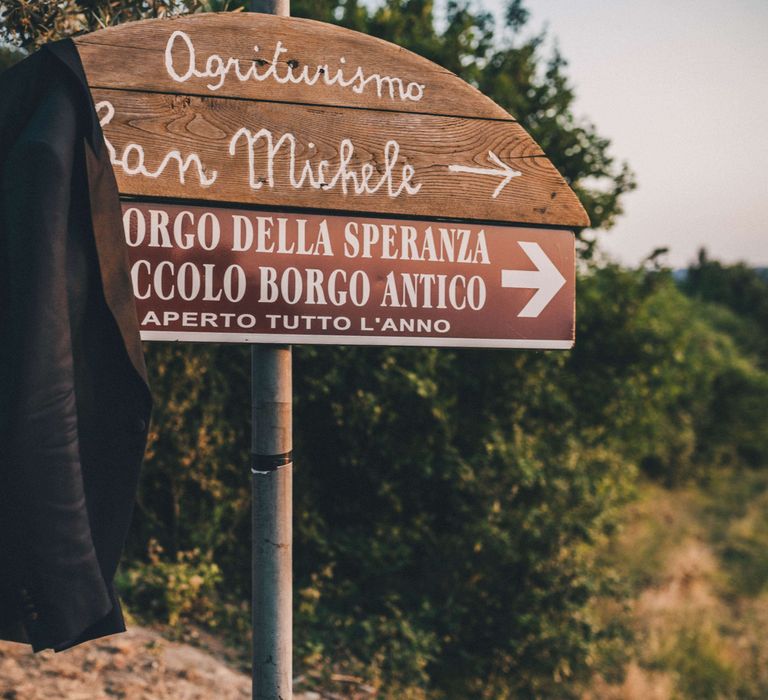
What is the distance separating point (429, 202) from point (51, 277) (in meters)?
0.98

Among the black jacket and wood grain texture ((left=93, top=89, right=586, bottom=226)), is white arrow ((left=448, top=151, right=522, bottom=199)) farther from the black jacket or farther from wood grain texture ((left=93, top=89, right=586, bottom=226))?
the black jacket

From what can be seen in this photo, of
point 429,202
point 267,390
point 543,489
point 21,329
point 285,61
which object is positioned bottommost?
point 543,489

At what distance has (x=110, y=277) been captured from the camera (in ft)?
4.92

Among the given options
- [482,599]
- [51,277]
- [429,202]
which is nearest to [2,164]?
[51,277]

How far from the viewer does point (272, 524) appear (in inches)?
69.1

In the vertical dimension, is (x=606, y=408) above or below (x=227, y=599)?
above

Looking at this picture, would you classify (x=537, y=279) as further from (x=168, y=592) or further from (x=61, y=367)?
(x=168, y=592)

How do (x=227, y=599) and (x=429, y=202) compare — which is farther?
(x=227, y=599)

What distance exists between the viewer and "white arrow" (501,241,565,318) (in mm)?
1921

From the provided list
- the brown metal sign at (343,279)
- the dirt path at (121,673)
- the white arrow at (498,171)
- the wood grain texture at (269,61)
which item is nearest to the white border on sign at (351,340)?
the brown metal sign at (343,279)

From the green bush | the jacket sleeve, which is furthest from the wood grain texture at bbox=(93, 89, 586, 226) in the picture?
the green bush

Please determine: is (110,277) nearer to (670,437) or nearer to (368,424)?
(368,424)

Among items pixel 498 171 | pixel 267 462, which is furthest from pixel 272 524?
pixel 498 171

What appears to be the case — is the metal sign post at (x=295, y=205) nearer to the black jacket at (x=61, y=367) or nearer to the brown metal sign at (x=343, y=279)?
the brown metal sign at (x=343, y=279)
